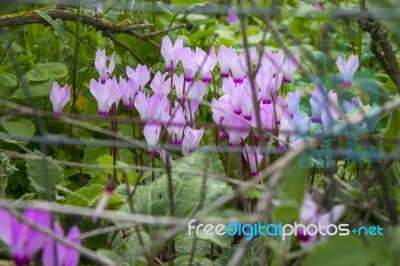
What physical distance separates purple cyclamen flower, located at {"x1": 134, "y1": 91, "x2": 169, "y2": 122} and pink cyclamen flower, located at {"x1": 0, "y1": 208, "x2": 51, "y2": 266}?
→ 1.83 feet

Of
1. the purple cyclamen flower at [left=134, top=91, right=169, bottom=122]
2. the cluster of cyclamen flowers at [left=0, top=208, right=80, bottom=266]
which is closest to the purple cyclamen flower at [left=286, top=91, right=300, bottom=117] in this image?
the purple cyclamen flower at [left=134, top=91, right=169, bottom=122]

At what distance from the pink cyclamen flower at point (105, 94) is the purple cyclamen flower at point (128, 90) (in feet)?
0.09

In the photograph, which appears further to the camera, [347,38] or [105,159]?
[347,38]

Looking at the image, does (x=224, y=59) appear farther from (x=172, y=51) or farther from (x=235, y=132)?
(x=235, y=132)

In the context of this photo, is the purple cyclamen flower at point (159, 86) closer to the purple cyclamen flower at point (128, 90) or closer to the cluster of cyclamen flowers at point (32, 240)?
the purple cyclamen flower at point (128, 90)

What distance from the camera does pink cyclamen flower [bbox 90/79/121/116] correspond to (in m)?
1.62

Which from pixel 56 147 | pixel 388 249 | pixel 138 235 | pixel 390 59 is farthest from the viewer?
pixel 56 147

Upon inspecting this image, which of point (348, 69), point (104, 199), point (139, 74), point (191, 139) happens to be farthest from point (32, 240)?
point (348, 69)

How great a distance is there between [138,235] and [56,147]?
1013mm

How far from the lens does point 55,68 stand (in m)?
2.08

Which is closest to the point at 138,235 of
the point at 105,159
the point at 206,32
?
the point at 105,159

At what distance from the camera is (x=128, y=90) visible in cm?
168

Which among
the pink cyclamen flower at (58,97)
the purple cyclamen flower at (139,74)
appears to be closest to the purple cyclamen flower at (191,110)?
the purple cyclamen flower at (139,74)

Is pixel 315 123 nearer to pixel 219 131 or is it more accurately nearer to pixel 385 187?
pixel 219 131
